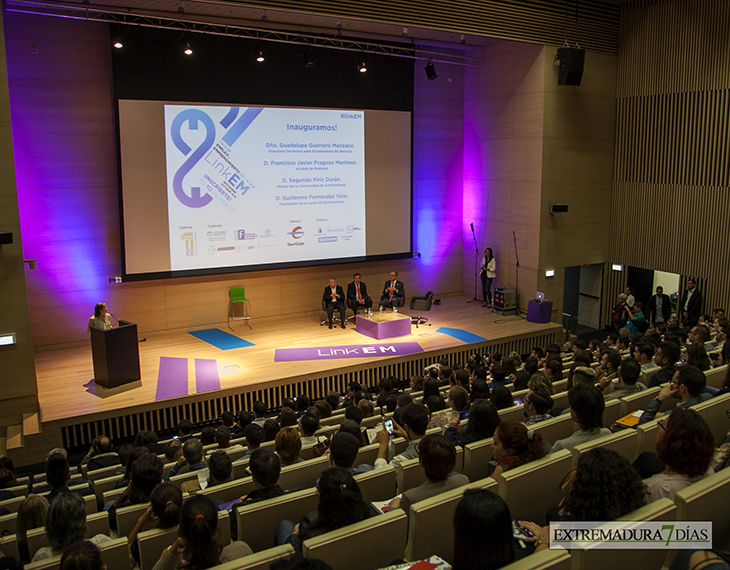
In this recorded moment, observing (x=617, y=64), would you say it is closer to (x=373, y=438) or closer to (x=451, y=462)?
(x=373, y=438)

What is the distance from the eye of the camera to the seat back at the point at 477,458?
11.3ft

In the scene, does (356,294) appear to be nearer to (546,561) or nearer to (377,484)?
(377,484)

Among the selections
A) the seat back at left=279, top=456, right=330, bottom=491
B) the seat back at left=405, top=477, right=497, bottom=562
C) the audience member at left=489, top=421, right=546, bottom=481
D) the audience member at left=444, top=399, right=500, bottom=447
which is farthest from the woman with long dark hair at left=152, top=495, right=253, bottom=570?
the audience member at left=444, top=399, right=500, bottom=447

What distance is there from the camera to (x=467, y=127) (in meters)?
12.3

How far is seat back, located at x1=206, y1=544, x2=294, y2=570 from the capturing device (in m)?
2.19

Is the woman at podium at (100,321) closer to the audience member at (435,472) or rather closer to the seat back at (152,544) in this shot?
the seat back at (152,544)

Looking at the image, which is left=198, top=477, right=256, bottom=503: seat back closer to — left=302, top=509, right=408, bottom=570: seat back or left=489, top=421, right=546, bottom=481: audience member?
left=302, top=509, right=408, bottom=570: seat back

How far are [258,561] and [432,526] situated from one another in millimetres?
801

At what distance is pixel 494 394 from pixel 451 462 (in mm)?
1836

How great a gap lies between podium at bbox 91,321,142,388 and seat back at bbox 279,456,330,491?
454 cm

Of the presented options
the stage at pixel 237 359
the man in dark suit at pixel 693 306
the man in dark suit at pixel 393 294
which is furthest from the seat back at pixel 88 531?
the man in dark suit at pixel 693 306

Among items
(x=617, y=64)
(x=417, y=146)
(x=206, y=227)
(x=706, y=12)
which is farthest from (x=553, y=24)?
(x=206, y=227)

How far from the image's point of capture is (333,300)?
10484 mm

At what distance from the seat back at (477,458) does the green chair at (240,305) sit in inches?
283
